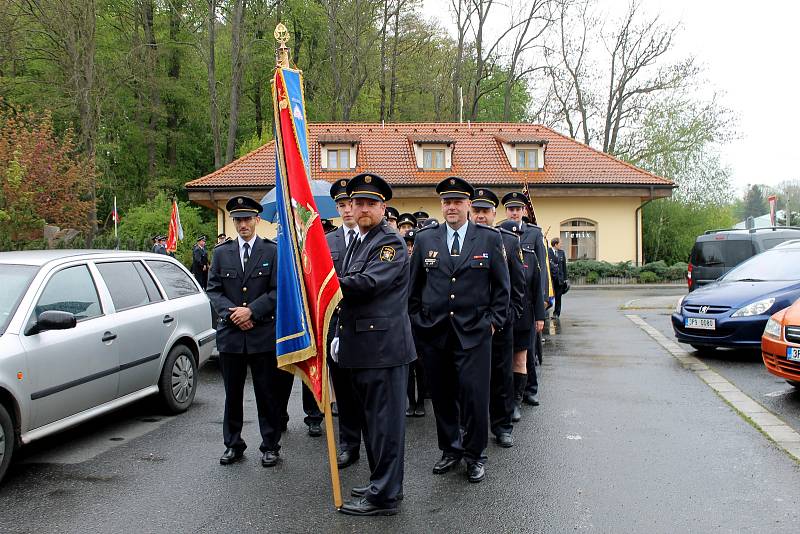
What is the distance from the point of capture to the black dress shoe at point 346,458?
5.55 m

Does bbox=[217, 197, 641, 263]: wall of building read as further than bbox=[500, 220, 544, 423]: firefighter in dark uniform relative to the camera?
Yes

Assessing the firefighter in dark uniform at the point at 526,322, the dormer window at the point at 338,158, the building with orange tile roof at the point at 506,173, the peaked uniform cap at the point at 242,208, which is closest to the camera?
the peaked uniform cap at the point at 242,208

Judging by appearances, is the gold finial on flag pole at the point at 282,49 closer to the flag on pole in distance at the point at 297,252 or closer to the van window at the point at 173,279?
the flag on pole in distance at the point at 297,252

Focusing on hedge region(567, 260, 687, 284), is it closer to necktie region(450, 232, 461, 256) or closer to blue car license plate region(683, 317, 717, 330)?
blue car license plate region(683, 317, 717, 330)

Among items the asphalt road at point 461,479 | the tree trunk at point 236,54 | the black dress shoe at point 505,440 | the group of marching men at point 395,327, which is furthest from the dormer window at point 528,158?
the black dress shoe at point 505,440

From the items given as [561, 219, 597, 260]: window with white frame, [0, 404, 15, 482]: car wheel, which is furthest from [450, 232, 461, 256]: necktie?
[561, 219, 597, 260]: window with white frame

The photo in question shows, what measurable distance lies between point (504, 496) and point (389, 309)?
59.3 inches

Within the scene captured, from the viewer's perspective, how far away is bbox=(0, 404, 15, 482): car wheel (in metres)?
4.91

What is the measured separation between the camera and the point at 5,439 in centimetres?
495

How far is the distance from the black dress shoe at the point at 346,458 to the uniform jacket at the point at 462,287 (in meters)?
1.15

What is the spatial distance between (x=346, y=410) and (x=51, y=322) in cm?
230

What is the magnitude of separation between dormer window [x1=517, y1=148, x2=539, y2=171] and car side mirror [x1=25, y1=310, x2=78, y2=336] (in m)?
28.1

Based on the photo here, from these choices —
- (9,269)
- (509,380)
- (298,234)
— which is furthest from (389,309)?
(9,269)

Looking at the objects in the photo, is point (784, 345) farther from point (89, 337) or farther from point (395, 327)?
point (89, 337)
